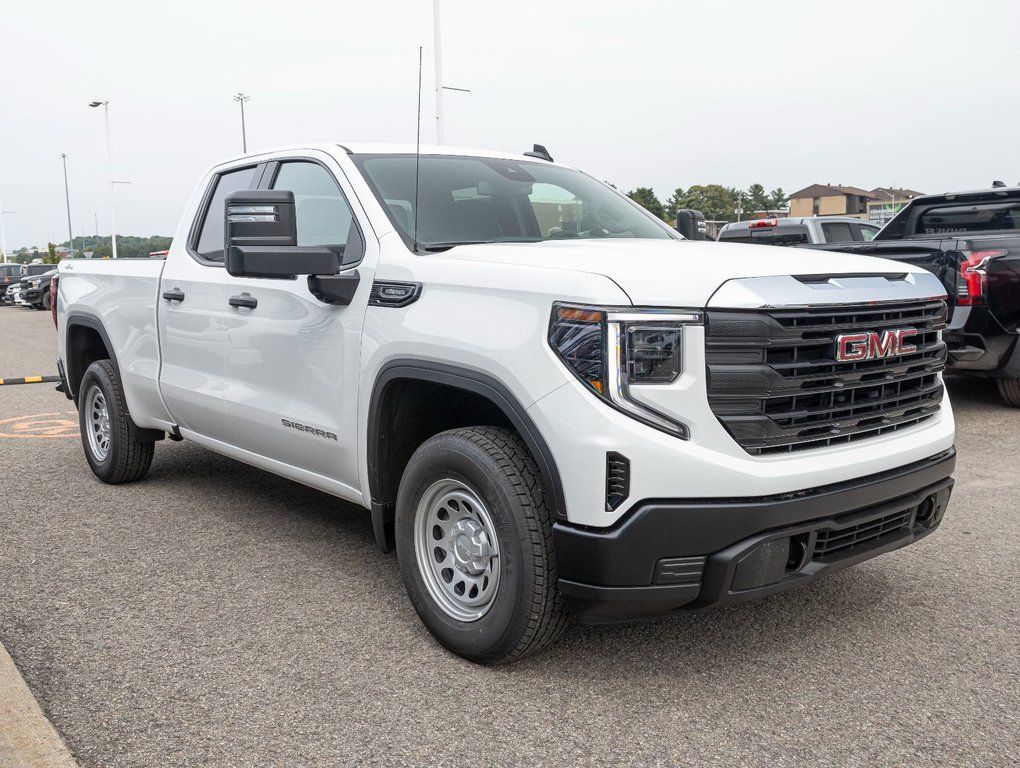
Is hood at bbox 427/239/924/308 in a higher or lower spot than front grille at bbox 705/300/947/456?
higher

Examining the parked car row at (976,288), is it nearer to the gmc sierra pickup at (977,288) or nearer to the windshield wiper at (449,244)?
the gmc sierra pickup at (977,288)

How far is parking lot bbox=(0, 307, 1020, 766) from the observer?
2.96 m

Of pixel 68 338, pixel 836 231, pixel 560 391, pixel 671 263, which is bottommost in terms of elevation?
pixel 68 338

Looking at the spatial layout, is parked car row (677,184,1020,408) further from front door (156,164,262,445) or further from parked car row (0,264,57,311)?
parked car row (0,264,57,311)

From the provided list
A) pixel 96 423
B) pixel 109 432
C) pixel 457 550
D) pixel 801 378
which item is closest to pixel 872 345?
pixel 801 378

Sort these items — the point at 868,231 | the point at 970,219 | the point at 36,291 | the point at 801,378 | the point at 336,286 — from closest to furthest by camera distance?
the point at 801,378
the point at 336,286
the point at 970,219
the point at 868,231
the point at 36,291

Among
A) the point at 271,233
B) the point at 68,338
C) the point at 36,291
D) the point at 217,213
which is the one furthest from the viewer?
the point at 36,291

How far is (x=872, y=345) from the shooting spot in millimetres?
3316

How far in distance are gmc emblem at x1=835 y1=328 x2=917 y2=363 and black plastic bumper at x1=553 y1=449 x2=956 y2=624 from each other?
1.37 feet

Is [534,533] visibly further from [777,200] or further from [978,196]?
[777,200]

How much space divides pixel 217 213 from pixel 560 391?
2977 millimetres

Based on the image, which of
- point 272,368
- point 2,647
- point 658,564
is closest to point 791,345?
point 658,564

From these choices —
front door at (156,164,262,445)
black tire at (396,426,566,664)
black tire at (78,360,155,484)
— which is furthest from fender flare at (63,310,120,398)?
black tire at (396,426,566,664)

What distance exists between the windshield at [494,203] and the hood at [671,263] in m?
0.32
